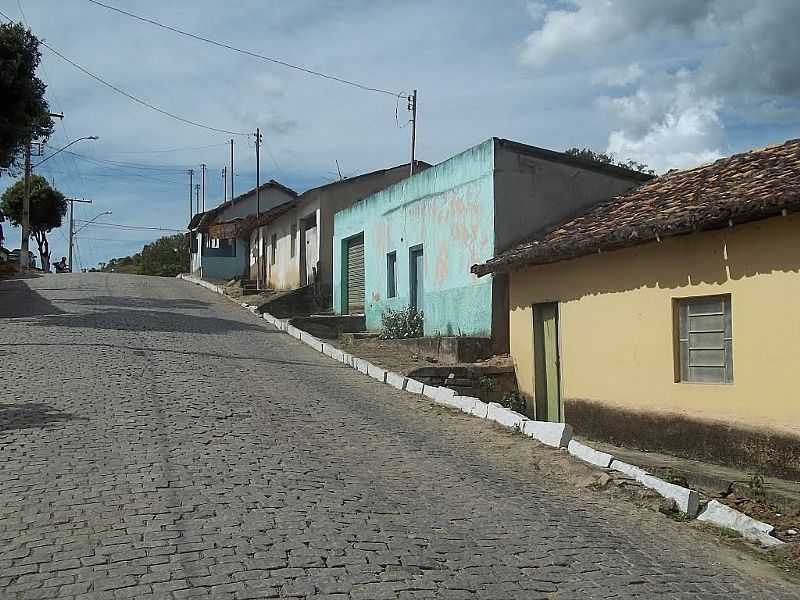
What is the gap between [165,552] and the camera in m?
5.07

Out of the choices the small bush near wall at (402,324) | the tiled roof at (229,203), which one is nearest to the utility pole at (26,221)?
the tiled roof at (229,203)

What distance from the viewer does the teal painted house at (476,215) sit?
14.1 m

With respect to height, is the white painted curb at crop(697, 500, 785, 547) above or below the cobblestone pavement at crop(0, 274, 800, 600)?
below

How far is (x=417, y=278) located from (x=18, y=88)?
32.7 feet

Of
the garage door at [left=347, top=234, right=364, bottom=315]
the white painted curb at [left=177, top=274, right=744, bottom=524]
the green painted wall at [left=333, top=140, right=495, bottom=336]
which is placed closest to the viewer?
the white painted curb at [left=177, top=274, right=744, bottom=524]

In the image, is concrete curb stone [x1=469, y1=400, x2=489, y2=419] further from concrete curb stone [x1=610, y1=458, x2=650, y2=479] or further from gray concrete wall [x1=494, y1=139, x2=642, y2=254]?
gray concrete wall [x1=494, y1=139, x2=642, y2=254]

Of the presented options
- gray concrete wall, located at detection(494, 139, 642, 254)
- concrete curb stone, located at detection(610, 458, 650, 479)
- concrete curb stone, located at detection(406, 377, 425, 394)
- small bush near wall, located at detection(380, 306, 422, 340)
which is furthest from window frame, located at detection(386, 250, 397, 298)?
concrete curb stone, located at detection(610, 458, 650, 479)

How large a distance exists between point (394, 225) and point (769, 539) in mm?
13570

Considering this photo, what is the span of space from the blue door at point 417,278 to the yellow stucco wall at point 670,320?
14.8 feet

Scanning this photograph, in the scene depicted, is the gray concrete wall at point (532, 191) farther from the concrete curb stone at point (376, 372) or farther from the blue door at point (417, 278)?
the blue door at point (417, 278)

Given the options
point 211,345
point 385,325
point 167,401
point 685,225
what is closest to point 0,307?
point 211,345

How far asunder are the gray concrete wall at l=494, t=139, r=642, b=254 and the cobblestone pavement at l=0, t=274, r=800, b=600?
403cm

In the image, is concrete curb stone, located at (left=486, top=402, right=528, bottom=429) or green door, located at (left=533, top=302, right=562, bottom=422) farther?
green door, located at (left=533, top=302, right=562, bottom=422)

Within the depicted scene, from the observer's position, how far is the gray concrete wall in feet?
46.0
